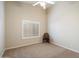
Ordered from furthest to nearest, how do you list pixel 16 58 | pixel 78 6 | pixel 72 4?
pixel 72 4, pixel 78 6, pixel 16 58

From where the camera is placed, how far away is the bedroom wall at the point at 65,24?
3.81 metres

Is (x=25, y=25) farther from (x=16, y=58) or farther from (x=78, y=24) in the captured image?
(x=78, y=24)

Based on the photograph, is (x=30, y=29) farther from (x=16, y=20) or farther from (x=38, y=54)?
(x=38, y=54)

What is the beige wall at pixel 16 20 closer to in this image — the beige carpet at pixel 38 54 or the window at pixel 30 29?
the window at pixel 30 29

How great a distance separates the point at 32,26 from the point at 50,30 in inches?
50.5

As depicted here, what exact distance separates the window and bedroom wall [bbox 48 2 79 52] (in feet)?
2.90

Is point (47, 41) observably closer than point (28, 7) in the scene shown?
No

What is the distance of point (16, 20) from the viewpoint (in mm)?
4375

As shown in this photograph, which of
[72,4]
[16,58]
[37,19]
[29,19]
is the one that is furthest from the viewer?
[37,19]

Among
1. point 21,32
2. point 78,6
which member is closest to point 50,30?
point 21,32

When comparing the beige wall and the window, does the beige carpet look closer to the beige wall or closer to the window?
the beige wall

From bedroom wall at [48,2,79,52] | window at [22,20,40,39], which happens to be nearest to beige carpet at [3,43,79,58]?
bedroom wall at [48,2,79,52]

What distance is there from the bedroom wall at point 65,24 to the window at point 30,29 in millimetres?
883

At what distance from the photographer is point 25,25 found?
472 cm
